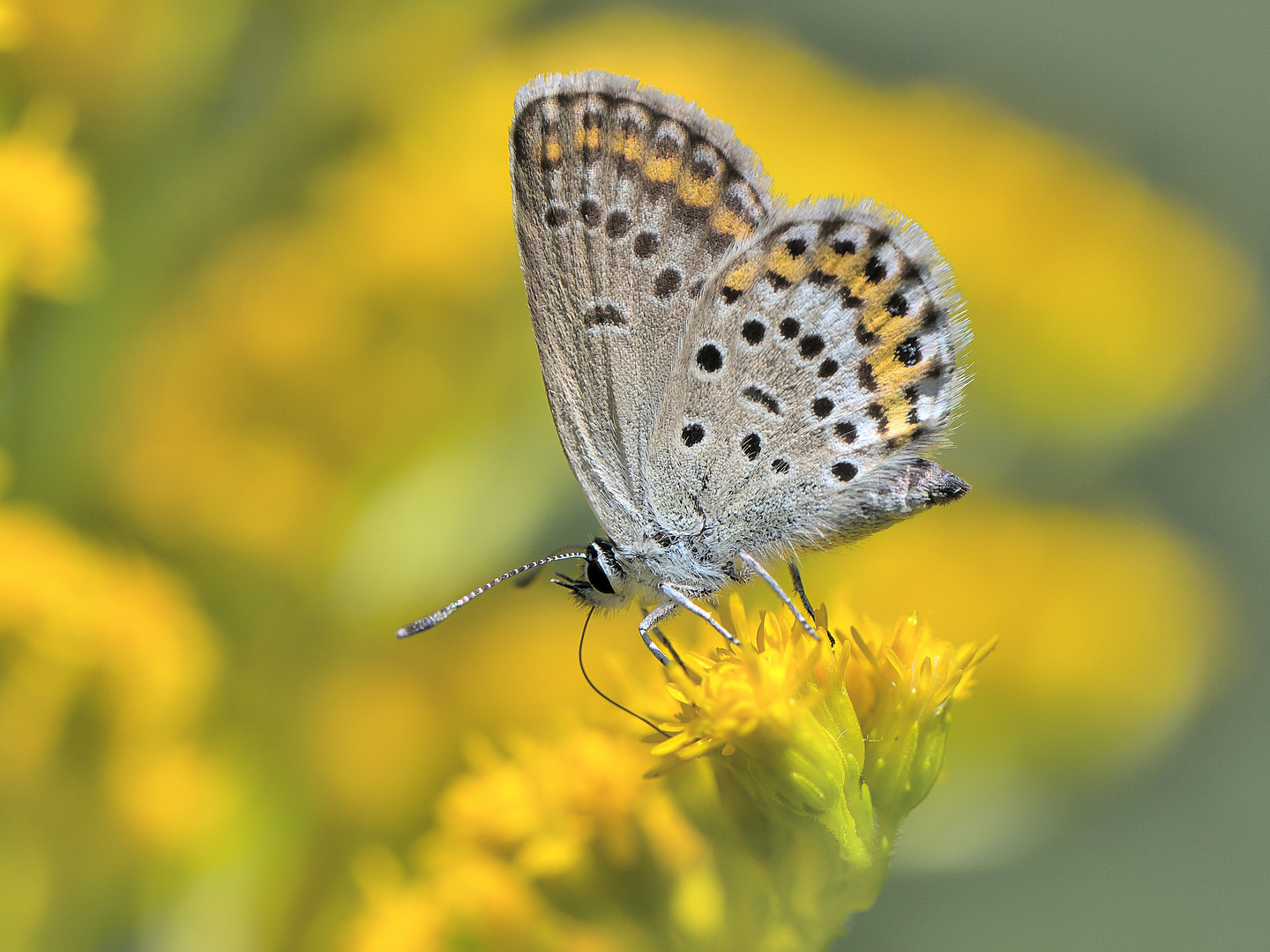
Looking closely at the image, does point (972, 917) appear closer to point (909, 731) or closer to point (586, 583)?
point (586, 583)

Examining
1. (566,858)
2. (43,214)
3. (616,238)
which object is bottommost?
(566,858)

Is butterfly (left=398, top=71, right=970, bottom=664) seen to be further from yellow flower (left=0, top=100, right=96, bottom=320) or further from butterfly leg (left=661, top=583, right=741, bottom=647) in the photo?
yellow flower (left=0, top=100, right=96, bottom=320)

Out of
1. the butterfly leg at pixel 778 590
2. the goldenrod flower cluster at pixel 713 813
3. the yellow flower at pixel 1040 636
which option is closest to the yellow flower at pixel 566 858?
the goldenrod flower cluster at pixel 713 813

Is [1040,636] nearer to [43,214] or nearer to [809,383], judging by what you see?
[809,383]

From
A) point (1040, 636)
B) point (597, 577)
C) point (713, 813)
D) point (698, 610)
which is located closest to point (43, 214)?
point (597, 577)

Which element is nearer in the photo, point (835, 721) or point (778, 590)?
point (835, 721)

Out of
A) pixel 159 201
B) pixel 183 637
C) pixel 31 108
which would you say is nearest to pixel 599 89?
pixel 159 201
